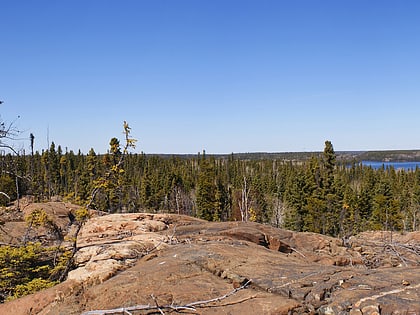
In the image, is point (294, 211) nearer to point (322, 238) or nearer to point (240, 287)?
point (322, 238)

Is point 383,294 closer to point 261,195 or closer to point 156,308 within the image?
point 156,308

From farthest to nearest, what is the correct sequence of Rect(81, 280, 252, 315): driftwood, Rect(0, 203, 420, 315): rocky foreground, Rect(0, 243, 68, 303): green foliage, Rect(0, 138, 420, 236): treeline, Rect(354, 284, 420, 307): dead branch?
Rect(0, 138, 420, 236): treeline
Rect(0, 243, 68, 303): green foliage
Rect(81, 280, 252, 315): driftwood
Rect(0, 203, 420, 315): rocky foreground
Rect(354, 284, 420, 307): dead branch

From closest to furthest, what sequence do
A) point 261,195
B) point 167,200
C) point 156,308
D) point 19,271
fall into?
1. point 156,308
2. point 19,271
3. point 261,195
4. point 167,200

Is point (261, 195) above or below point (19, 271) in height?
below

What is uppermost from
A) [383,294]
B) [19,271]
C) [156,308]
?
[383,294]

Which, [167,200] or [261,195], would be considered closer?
[261,195]

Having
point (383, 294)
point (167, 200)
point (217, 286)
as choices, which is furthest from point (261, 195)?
point (383, 294)

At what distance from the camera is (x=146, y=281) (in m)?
5.20

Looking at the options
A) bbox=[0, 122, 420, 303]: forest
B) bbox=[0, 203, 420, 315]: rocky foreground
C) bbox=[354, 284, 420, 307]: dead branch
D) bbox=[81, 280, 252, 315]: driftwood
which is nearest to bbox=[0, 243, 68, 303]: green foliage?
bbox=[0, 122, 420, 303]: forest

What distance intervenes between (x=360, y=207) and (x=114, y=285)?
52842mm

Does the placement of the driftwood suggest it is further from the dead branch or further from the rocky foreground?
the dead branch

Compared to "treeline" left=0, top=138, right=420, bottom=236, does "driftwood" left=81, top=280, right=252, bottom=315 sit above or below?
above

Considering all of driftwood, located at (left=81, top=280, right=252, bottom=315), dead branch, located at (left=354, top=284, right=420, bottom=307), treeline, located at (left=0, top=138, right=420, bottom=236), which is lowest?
treeline, located at (left=0, top=138, right=420, bottom=236)

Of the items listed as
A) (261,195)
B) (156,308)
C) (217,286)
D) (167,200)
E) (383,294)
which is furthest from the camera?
(167,200)
